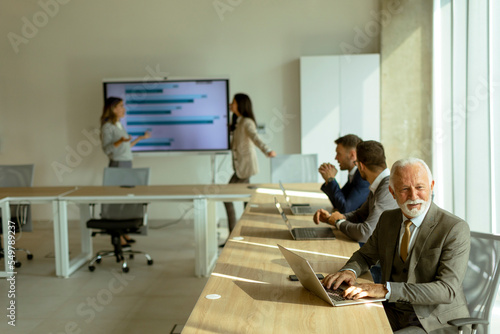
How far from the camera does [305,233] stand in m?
3.38

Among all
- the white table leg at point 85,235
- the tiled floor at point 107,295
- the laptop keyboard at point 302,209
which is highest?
the laptop keyboard at point 302,209

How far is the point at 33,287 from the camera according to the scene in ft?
16.5

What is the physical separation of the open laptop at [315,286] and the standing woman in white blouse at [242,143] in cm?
396

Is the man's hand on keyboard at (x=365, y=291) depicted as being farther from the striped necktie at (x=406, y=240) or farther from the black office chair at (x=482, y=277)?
the black office chair at (x=482, y=277)

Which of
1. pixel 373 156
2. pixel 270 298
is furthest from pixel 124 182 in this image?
pixel 270 298

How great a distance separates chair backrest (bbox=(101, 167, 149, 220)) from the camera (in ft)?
19.3

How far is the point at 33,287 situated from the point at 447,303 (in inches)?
154

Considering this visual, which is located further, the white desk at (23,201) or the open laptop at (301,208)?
the white desk at (23,201)

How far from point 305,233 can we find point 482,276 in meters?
1.11

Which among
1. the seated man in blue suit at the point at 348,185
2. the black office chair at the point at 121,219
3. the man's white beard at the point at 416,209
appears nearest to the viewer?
the man's white beard at the point at 416,209

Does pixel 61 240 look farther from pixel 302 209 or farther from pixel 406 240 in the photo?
pixel 406 240

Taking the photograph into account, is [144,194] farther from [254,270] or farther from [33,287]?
[254,270]

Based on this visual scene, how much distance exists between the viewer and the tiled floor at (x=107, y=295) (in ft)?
13.4

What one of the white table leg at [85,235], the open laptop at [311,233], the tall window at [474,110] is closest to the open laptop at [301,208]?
the open laptop at [311,233]
